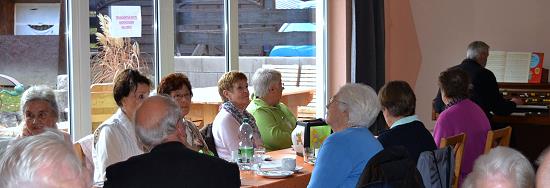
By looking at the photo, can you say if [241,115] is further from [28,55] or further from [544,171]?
[544,171]

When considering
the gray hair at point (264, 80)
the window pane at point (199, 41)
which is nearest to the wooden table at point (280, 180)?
the gray hair at point (264, 80)

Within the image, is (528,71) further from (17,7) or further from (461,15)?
(17,7)

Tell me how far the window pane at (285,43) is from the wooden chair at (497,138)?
224cm

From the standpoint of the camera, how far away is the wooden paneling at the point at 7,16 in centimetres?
495

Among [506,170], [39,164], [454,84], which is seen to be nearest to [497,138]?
[454,84]

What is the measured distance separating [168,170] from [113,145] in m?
1.34

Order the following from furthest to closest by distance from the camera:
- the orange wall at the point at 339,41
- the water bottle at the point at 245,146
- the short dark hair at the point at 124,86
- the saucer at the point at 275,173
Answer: the orange wall at the point at 339,41 → the water bottle at the point at 245,146 → the short dark hair at the point at 124,86 → the saucer at the point at 275,173

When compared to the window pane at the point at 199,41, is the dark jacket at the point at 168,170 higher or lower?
lower

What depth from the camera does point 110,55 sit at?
219 inches

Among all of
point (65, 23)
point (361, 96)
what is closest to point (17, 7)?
point (65, 23)

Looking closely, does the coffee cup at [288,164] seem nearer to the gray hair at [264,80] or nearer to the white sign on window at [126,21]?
the gray hair at [264,80]

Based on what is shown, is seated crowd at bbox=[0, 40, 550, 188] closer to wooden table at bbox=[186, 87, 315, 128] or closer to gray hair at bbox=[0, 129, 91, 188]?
gray hair at bbox=[0, 129, 91, 188]

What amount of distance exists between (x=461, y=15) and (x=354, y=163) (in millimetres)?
5288

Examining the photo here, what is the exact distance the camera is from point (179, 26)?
6.22 metres
